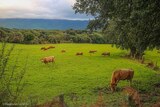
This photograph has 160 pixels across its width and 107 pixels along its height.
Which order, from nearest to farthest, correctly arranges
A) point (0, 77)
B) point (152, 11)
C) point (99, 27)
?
point (0, 77)
point (152, 11)
point (99, 27)

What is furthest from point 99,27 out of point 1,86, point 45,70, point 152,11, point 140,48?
point 1,86

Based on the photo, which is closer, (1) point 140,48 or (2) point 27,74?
(1) point 140,48

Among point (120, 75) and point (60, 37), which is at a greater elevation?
point (120, 75)

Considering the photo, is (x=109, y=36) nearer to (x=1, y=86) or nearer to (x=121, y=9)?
(x=121, y=9)

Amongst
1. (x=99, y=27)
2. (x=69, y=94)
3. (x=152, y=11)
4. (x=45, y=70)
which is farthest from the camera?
(x=99, y=27)

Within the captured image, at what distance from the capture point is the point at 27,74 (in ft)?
118

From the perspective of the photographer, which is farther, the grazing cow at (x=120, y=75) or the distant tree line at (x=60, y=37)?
the distant tree line at (x=60, y=37)

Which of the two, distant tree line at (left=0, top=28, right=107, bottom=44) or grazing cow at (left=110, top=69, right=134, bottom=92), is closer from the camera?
grazing cow at (left=110, top=69, right=134, bottom=92)

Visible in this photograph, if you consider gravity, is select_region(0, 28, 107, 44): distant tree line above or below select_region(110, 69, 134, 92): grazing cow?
below

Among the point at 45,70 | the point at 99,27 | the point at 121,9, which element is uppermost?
the point at 121,9

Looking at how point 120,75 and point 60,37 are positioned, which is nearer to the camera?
point 120,75

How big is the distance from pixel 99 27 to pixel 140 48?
92.3 ft

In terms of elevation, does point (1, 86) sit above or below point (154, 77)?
above

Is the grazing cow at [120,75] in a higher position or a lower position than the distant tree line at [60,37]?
higher
